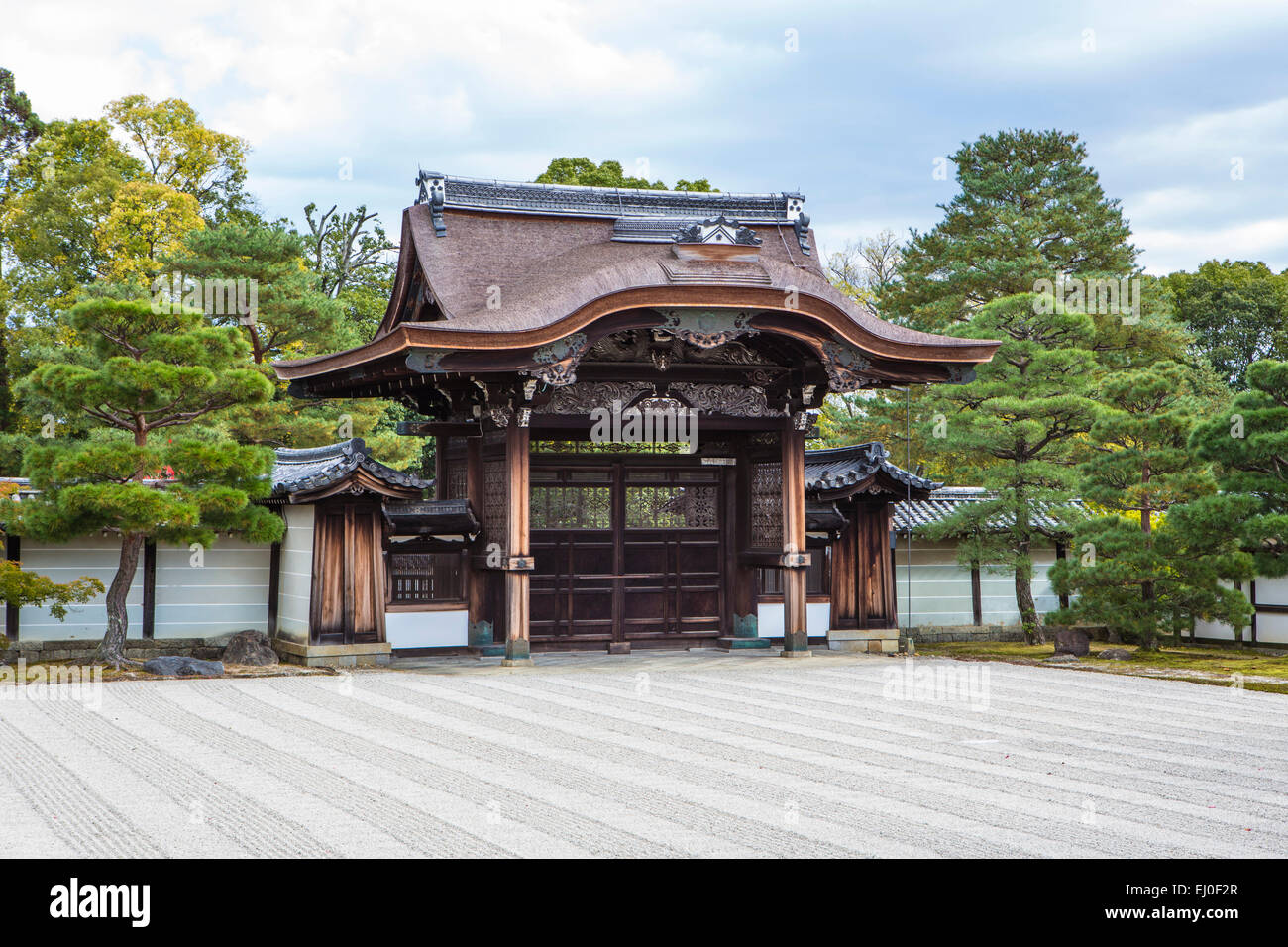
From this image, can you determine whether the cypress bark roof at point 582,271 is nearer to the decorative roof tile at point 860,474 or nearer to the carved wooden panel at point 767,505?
the decorative roof tile at point 860,474

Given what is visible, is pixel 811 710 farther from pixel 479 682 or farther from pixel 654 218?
pixel 654 218

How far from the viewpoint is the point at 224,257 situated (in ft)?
82.9

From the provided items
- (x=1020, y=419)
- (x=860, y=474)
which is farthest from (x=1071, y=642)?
(x=860, y=474)

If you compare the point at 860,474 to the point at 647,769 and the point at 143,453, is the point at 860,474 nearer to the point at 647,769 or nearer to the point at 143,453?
the point at 143,453

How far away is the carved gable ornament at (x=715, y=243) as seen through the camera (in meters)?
15.4

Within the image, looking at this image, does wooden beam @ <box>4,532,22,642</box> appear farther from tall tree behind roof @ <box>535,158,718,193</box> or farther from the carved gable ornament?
tall tree behind roof @ <box>535,158,718,193</box>

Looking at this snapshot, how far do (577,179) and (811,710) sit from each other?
24.4 metres

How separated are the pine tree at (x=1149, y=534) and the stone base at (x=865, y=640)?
236 centimetres

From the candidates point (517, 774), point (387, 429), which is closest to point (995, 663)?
point (517, 774)

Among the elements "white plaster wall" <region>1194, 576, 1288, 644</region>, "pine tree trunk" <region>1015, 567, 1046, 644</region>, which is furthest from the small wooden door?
"white plaster wall" <region>1194, 576, 1288, 644</region>

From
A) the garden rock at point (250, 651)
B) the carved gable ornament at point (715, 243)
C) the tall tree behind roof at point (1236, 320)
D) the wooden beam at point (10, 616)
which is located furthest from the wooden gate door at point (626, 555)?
the tall tree behind roof at point (1236, 320)

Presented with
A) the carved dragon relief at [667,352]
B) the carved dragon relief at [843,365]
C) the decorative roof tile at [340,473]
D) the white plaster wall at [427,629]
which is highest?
the carved dragon relief at [667,352]

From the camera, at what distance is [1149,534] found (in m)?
16.3

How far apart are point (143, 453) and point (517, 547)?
4370mm
